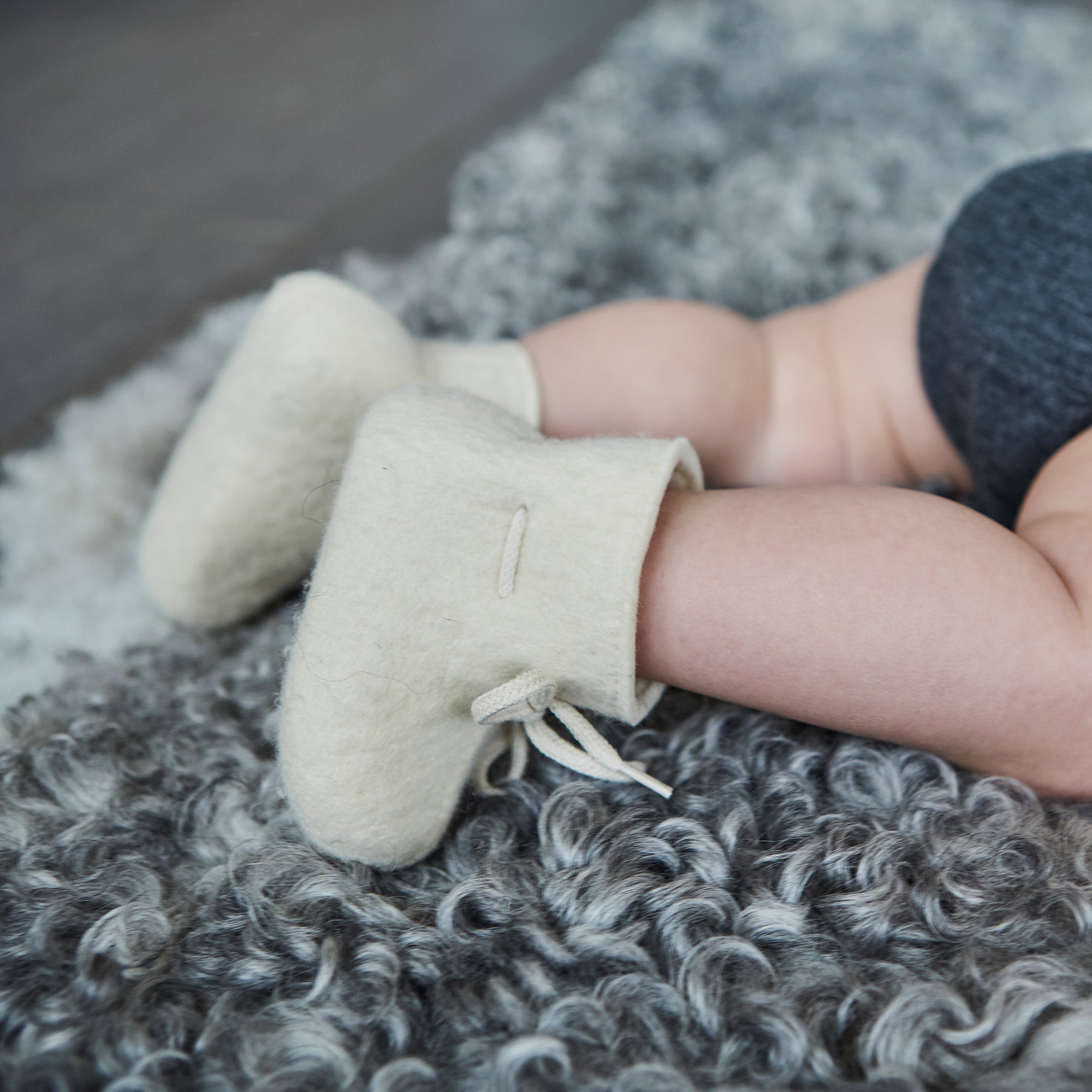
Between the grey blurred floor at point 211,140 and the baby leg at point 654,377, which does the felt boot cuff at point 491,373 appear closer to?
the baby leg at point 654,377

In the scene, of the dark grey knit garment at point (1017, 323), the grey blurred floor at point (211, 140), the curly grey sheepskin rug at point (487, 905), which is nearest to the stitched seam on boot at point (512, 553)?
the curly grey sheepskin rug at point (487, 905)

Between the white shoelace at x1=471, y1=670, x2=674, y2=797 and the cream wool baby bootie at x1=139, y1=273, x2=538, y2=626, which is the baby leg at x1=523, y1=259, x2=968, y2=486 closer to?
the cream wool baby bootie at x1=139, y1=273, x2=538, y2=626

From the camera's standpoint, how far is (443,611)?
48 centimetres

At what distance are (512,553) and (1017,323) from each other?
34cm

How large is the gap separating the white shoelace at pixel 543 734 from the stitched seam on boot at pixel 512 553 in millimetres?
41

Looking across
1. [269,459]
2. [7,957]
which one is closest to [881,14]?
[269,459]

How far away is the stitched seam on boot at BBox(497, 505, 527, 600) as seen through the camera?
482mm

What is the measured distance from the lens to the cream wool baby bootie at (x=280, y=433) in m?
0.59

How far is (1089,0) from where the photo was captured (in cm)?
167

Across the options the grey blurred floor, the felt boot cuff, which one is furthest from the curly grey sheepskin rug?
the grey blurred floor

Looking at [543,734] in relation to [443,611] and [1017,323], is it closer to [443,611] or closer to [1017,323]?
[443,611]

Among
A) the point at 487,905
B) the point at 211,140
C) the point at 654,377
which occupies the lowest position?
the point at 487,905

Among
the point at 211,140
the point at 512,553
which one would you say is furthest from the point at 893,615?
the point at 211,140

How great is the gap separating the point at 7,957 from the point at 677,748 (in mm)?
305
